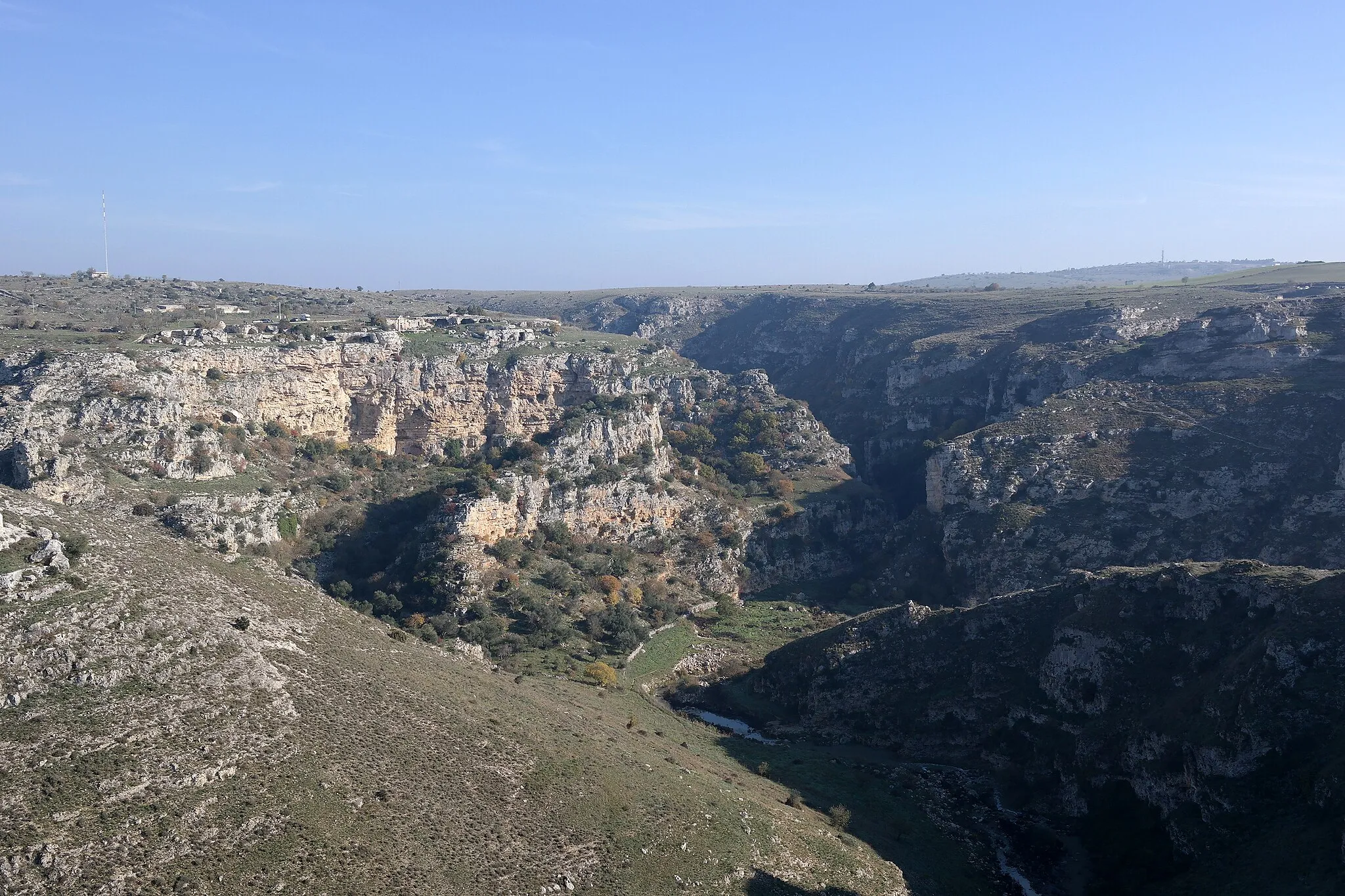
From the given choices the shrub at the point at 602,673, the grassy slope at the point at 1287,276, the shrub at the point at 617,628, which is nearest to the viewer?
the shrub at the point at 602,673

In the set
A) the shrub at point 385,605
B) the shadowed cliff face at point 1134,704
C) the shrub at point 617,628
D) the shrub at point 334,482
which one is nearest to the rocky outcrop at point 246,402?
the shrub at point 334,482

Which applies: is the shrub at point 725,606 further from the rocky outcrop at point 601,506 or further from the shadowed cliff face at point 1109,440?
the shadowed cliff face at point 1109,440

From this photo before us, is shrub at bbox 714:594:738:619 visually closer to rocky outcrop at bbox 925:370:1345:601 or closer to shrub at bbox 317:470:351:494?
rocky outcrop at bbox 925:370:1345:601

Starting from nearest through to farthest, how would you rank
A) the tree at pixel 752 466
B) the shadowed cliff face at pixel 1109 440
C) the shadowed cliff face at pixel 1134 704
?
1. the shadowed cliff face at pixel 1134 704
2. the shadowed cliff face at pixel 1109 440
3. the tree at pixel 752 466

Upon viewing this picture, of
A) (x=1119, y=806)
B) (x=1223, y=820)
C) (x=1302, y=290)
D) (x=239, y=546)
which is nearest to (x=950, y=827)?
(x=1119, y=806)

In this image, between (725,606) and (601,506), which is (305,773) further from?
(601,506)
